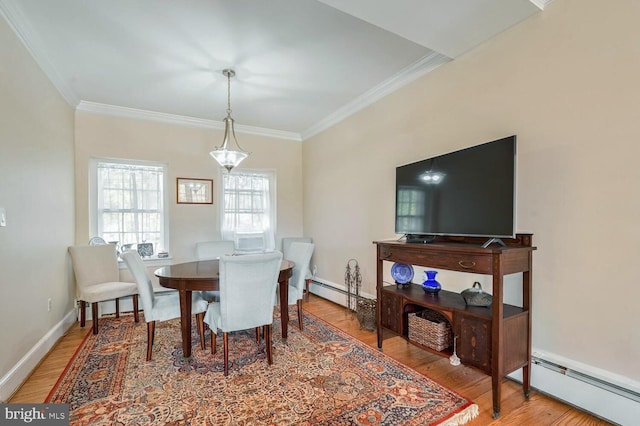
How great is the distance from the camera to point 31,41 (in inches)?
98.0

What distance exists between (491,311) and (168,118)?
180 inches

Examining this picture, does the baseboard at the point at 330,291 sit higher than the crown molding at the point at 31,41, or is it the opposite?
the crown molding at the point at 31,41

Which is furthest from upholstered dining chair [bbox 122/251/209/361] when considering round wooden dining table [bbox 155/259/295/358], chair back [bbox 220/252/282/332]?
chair back [bbox 220/252/282/332]

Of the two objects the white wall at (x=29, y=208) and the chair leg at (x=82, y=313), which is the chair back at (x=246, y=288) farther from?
the chair leg at (x=82, y=313)

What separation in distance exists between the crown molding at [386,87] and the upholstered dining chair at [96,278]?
3386 millimetres

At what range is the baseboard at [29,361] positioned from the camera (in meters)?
2.11

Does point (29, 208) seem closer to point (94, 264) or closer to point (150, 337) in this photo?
point (94, 264)

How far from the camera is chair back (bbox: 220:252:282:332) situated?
2.36 m

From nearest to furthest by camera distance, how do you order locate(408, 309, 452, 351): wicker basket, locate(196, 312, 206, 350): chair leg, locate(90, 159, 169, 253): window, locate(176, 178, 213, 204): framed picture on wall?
locate(408, 309, 452, 351): wicker basket → locate(196, 312, 206, 350): chair leg → locate(90, 159, 169, 253): window → locate(176, 178, 213, 204): framed picture on wall

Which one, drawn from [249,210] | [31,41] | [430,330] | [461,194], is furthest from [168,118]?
[430,330]

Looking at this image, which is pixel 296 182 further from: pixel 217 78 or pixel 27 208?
pixel 27 208

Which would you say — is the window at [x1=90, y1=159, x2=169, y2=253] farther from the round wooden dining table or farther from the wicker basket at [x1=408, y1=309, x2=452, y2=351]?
the wicker basket at [x1=408, y1=309, x2=452, y2=351]

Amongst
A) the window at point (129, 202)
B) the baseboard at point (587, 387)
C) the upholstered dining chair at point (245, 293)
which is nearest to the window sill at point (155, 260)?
the window at point (129, 202)

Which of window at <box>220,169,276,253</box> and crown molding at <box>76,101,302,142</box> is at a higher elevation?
crown molding at <box>76,101,302,142</box>
